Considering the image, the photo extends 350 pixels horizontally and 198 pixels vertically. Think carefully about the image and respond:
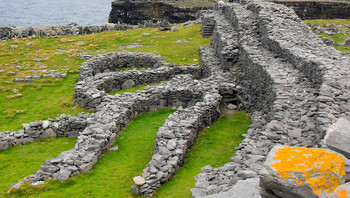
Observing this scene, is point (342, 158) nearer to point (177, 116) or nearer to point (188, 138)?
point (188, 138)

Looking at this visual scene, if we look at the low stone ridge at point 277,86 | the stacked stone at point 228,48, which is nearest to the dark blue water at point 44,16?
the stacked stone at point 228,48

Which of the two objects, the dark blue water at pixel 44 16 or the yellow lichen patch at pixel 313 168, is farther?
the dark blue water at pixel 44 16

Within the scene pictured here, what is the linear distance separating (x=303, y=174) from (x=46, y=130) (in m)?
15.2

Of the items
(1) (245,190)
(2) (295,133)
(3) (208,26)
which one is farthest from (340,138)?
(3) (208,26)

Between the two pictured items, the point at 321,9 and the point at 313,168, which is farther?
the point at 321,9

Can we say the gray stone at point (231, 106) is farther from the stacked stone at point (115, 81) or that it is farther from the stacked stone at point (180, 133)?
the stacked stone at point (115, 81)

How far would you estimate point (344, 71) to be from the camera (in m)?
13.3

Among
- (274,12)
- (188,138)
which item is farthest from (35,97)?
(274,12)

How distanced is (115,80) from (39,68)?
35.4ft

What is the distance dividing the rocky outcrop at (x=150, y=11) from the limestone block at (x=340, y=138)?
341ft

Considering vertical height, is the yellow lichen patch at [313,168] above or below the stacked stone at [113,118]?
above

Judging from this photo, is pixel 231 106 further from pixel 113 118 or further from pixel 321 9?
pixel 321 9

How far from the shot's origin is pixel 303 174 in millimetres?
5891

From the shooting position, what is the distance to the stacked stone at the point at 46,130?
16.6m
